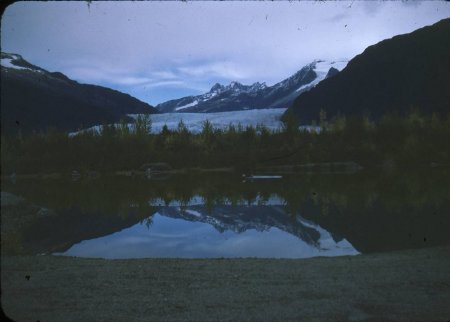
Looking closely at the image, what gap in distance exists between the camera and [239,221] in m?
12.2

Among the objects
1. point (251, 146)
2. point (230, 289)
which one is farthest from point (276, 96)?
point (230, 289)

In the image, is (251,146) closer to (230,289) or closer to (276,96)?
Answer: (230,289)

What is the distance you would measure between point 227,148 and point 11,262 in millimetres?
32832

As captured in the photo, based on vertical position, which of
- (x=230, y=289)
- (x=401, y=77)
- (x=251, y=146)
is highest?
(x=401, y=77)

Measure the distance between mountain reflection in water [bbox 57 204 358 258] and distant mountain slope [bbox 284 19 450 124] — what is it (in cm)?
324

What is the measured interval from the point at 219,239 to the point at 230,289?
470 cm

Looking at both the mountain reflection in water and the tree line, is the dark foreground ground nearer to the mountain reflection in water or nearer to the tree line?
the mountain reflection in water

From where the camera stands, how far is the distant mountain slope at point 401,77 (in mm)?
5969

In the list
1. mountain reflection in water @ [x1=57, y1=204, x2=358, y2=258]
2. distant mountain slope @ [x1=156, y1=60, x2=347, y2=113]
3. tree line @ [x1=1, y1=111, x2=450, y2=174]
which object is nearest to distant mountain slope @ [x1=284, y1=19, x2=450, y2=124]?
tree line @ [x1=1, y1=111, x2=450, y2=174]

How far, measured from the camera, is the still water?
26.3 feet

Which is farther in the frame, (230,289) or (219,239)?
(219,239)

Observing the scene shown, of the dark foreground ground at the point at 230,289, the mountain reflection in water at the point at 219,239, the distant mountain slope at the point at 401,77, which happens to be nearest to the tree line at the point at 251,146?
the distant mountain slope at the point at 401,77

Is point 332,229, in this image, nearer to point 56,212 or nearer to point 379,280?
point 379,280

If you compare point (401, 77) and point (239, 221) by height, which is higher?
point (401, 77)
